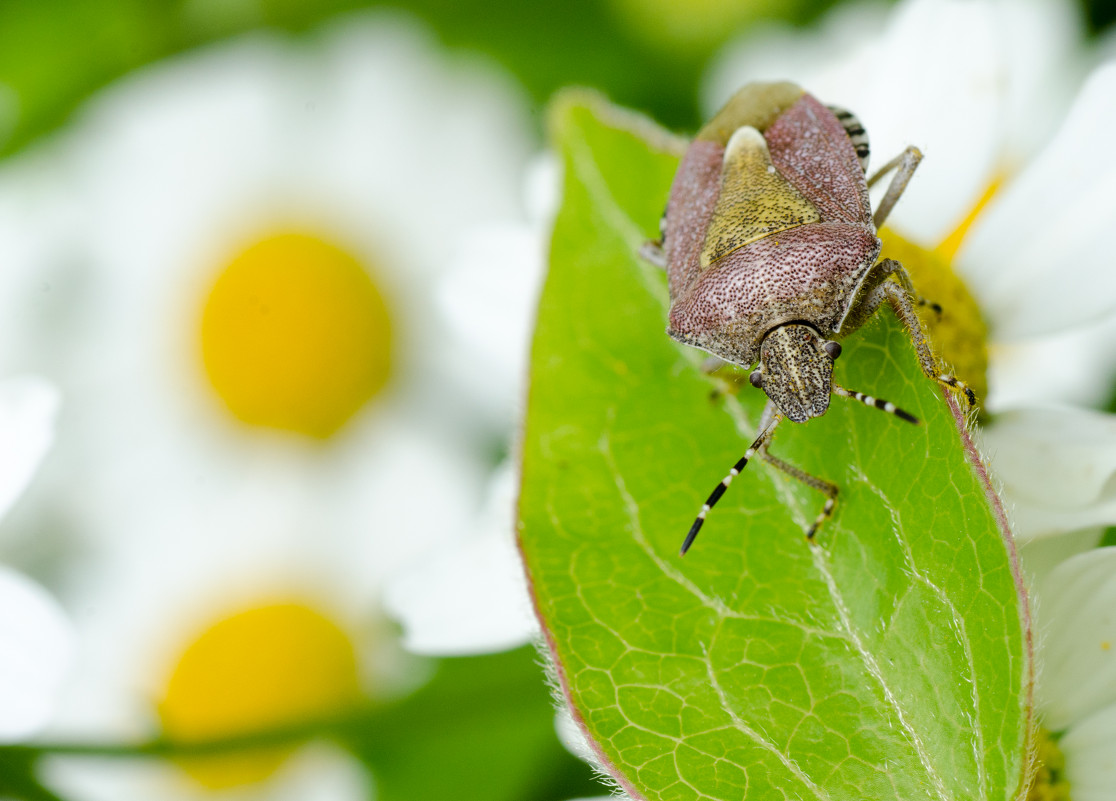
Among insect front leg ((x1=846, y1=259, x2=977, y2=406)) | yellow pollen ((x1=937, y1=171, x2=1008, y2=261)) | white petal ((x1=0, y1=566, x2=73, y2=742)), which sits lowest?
insect front leg ((x1=846, y1=259, x2=977, y2=406))

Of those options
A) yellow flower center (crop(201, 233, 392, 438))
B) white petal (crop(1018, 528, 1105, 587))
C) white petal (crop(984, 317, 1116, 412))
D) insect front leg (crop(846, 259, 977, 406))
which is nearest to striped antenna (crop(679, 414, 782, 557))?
insect front leg (crop(846, 259, 977, 406))

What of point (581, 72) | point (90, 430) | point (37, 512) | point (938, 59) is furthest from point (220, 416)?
point (938, 59)

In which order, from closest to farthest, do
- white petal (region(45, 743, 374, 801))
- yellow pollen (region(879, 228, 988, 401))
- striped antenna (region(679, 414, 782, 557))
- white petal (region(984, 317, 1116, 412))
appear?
striped antenna (region(679, 414, 782, 557)), yellow pollen (region(879, 228, 988, 401)), white petal (region(984, 317, 1116, 412)), white petal (region(45, 743, 374, 801))

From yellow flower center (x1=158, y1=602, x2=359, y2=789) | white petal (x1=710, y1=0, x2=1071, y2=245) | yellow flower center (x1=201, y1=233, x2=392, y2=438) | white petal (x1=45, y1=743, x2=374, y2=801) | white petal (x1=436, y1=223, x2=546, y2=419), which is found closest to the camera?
white petal (x1=710, y1=0, x2=1071, y2=245)

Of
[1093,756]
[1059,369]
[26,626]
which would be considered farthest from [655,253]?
[1059,369]

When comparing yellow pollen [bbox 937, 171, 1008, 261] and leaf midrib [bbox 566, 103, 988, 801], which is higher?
yellow pollen [bbox 937, 171, 1008, 261]

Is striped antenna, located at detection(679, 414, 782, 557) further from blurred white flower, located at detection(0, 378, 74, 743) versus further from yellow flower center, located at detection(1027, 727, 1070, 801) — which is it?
blurred white flower, located at detection(0, 378, 74, 743)
